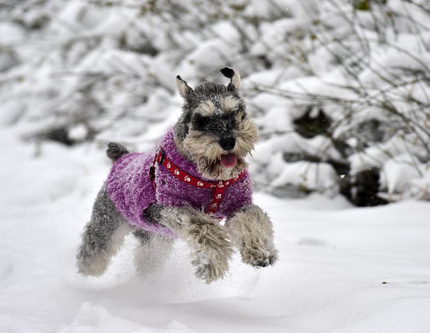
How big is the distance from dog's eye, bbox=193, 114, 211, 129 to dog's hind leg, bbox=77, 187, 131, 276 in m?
1.50

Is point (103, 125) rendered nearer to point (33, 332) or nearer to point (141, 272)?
point (141, 272)

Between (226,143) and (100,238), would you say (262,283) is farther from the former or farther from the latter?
(100,238)

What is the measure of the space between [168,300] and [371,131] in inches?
146

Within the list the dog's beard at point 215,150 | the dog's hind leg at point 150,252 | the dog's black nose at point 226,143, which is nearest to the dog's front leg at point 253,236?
the dog's beard at point 215,150

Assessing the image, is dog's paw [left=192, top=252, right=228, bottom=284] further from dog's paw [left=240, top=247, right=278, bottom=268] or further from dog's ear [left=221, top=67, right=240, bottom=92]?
dog's ear [left=221, top=67, right=240, bottom=92]

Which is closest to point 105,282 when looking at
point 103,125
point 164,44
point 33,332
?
point 33,332

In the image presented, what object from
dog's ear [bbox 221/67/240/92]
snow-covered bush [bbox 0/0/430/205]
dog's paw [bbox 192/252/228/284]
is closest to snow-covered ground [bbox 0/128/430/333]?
dog's paw [bbox 192/252/228/284]

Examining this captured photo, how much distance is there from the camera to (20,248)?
4.75 m

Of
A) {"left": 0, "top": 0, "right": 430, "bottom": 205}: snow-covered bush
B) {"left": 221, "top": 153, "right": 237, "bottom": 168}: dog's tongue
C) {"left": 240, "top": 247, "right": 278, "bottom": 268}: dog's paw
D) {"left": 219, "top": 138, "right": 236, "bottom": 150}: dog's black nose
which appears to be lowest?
{"left": 0, "top": 0, "right": 430, "bottom": 205}: snow-covered bush

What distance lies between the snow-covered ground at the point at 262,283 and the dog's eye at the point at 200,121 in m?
1.15

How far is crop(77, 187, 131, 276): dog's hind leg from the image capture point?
4.12 m

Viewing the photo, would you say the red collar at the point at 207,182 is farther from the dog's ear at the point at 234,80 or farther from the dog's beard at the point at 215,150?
the dog's ear at the point at 234,80

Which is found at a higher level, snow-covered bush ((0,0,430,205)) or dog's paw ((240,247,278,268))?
dog's paw ((240,247,278,268))

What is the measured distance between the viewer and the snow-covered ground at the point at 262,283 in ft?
8.74
